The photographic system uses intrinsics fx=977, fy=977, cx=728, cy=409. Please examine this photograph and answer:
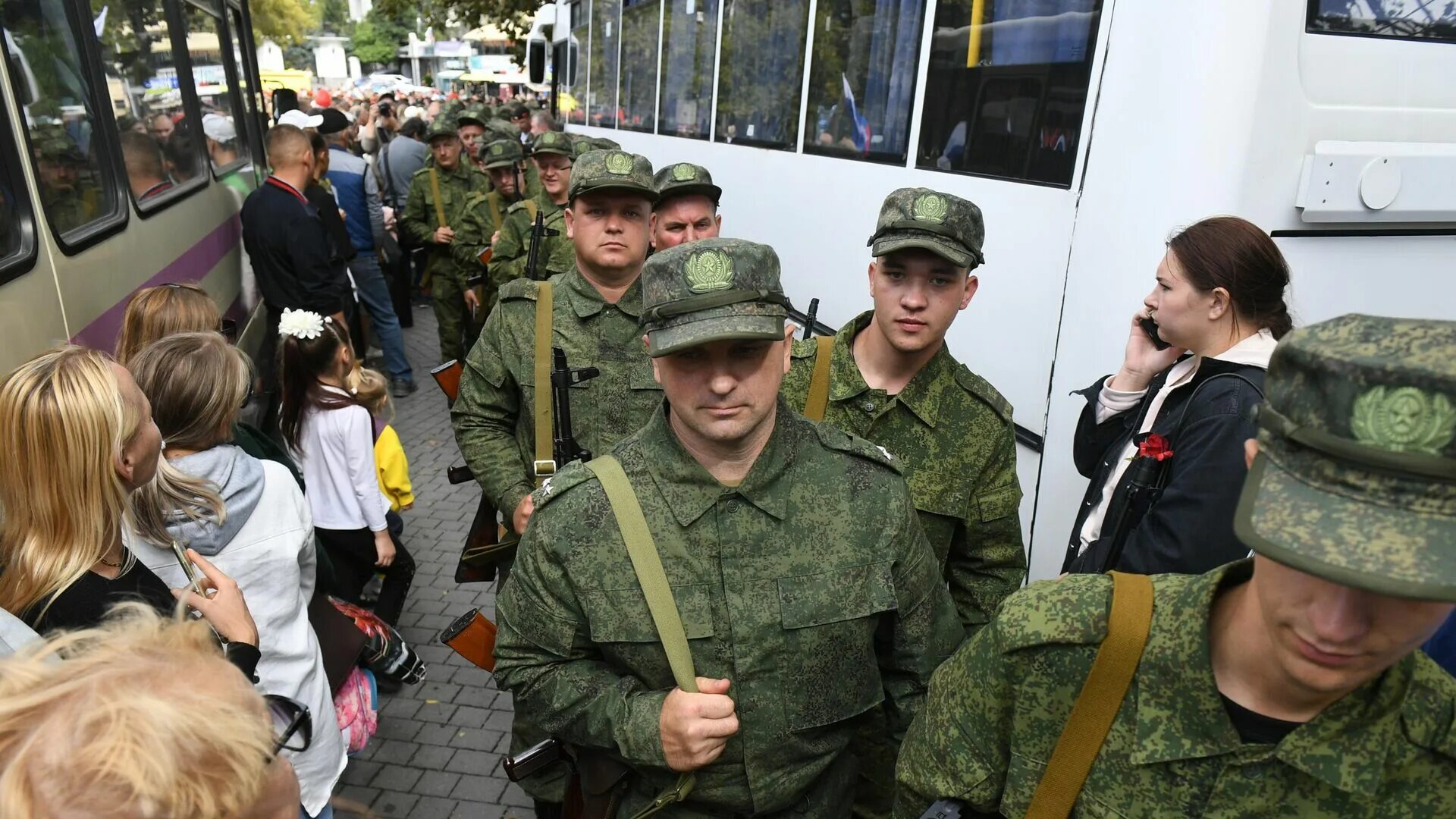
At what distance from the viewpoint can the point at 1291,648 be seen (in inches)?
A: 43.9

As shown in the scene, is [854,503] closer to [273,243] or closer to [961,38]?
[961,38]

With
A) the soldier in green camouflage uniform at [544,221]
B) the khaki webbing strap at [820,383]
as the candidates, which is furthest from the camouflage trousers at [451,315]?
the khaki webbing strap at [820,383]

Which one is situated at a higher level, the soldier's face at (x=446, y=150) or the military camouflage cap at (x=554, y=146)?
the military camouflage cap at (x=554, y=146)

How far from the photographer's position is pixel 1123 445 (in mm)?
2529

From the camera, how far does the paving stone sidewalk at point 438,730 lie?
3.51 m

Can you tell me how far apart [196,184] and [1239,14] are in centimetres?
540

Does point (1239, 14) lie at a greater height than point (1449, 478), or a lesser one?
greater

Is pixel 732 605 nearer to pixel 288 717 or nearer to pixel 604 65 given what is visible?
pixel 288 717

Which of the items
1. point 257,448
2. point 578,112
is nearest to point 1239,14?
point 257,448

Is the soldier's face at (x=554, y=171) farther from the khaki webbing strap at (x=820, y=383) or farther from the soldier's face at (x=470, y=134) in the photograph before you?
the khaki webbing strap at (x=820, y=383)

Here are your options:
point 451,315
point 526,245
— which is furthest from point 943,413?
point 451,315

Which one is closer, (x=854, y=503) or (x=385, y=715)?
(x=854, y=503)

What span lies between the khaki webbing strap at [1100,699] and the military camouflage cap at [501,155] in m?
7.08

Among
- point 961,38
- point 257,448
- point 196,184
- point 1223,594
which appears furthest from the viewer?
point 196,184
